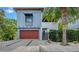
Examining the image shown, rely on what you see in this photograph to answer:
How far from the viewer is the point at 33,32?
20734 mm

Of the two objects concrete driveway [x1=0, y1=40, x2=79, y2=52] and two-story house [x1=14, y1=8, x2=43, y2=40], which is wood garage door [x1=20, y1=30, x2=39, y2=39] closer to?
two-story house [x1=14, y1=8, x2=43, y2=40]

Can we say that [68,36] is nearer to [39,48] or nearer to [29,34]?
[29,34]

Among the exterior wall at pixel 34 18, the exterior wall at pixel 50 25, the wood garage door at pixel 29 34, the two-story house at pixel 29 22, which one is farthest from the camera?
the exterior wall at pixel 34 18

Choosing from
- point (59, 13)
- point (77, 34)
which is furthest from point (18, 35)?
point (59, 13)

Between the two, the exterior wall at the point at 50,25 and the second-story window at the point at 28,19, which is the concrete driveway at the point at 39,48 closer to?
the exterior wall at the point at 50,25

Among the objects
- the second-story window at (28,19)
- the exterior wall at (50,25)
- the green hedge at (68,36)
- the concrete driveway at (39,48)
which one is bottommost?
the concrete driveway at (39,48)

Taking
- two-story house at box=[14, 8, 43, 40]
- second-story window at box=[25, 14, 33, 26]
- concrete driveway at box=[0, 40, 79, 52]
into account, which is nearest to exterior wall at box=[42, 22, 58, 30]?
two-story house at box=[14, 8, 43, 40]

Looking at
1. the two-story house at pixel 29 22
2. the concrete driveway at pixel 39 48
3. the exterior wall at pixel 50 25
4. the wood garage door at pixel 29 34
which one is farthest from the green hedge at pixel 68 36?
the concrete driveway at pixel 39 48

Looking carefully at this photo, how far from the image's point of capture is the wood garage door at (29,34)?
782 inches

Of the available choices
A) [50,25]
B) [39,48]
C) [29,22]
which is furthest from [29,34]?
[39,48]

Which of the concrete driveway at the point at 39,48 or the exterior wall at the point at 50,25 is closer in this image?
the concrete driveway at the point at 39,48

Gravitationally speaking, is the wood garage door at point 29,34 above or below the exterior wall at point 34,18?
below

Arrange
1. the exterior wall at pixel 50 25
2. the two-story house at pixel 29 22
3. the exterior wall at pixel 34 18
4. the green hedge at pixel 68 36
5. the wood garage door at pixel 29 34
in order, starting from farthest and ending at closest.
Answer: the exterior wall at pixel 34 18, the two-story house at pixel 29 22, the wood garage door at pixel 29 34, the exterior wall at pixel 50 25, the green hedge at pixel 68 36
